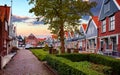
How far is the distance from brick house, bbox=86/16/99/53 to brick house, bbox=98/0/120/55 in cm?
530

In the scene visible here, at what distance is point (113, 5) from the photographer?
39656 millimetres

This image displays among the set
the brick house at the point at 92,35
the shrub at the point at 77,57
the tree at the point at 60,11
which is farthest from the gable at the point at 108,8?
the shrub at the point at 77,57

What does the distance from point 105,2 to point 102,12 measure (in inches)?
99.1

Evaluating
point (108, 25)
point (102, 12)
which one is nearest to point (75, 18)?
point (108, 25)

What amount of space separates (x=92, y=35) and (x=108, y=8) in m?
14.9

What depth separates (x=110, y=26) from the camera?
135ft

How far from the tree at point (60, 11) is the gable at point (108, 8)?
3956 millimetres

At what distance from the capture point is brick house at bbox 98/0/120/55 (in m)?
38.1

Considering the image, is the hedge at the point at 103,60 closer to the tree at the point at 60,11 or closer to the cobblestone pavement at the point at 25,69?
the cobblestone pavement at the point at 25,69

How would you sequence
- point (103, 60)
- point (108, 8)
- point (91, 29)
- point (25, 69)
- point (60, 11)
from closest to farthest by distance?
point (103, 60), point (25, 69), point (60, 11), point (108, 8), point (91, 29)

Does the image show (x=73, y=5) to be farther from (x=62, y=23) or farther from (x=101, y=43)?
(x=101, y=43)

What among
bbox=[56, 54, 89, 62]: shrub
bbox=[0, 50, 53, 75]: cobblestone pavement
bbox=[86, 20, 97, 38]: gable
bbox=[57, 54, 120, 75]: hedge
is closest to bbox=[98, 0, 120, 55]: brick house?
bbox=[86, 20, 97, 38]: gable

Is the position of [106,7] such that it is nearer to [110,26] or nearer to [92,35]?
[110,26]

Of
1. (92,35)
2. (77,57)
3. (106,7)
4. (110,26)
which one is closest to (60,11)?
(77,57)
